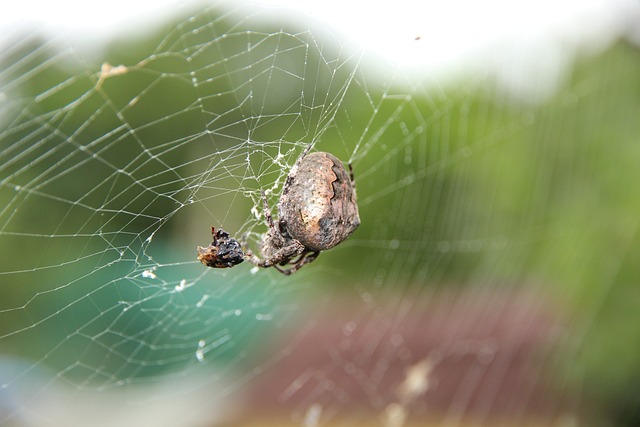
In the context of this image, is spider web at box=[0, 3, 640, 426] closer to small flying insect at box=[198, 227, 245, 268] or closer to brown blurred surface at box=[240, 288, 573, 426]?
brown blurred surface at box=[240, 288, 573, 426]

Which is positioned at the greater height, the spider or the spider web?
the spider

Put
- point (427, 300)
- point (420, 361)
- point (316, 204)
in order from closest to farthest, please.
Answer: point (316, 204)
point (420, 361)
point (427, 300)

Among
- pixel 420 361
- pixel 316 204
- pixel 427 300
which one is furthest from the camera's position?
pixel 427 300

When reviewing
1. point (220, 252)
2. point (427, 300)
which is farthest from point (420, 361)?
point (220, 252)

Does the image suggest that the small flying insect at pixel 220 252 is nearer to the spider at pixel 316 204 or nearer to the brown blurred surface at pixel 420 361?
the spider at pixel 316 204

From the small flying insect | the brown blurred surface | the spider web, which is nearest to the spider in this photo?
the small flying insect

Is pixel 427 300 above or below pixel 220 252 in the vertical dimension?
below

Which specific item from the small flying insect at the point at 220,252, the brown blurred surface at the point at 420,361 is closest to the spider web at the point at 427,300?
the brown blurred surface at the point at 420,361

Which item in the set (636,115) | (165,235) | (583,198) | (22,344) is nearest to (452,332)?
(583,198)

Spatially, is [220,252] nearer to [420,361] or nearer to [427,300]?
[420,361]

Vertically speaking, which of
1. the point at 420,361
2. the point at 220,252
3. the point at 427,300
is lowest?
the point at 427,300

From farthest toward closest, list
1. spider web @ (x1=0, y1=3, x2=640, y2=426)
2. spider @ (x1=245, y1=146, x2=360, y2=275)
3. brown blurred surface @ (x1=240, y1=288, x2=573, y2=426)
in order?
brown blurred surface @ (x1=240, y1=288, x2=573, y2=426) < spider web @ (x1=0, y1=3, x2=640, y2=426) < spider @ (x1=245, y1=146, x2=360, y2=275)
